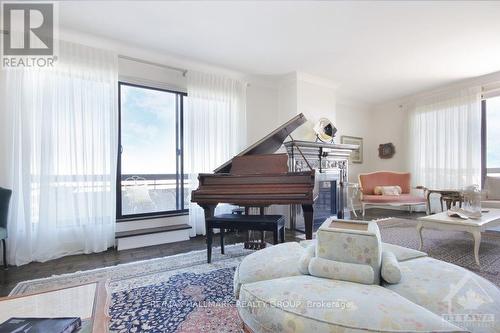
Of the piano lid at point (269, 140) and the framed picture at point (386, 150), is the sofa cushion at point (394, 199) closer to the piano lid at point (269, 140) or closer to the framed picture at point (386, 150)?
the framed picture at point (386, 150)

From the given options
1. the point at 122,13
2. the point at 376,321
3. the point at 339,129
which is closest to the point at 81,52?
the point at 122,13

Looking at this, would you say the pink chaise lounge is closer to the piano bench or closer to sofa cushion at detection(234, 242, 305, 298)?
the piano bench

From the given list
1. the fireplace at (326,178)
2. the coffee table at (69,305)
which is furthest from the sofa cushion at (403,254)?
the fireplace at (326,178)

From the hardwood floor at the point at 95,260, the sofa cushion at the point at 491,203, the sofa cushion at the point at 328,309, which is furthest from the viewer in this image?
the sofa cushion at the point at 491,203

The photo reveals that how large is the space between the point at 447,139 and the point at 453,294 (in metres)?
5.16

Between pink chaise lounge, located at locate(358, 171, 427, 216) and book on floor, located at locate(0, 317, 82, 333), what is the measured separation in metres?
4.98

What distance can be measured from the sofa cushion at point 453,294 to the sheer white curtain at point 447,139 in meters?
4.65

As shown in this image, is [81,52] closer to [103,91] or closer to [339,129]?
[103,91]

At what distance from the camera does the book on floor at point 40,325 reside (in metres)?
0.90

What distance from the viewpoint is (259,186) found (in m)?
2.57

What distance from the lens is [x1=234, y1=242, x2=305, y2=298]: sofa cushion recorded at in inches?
48.9

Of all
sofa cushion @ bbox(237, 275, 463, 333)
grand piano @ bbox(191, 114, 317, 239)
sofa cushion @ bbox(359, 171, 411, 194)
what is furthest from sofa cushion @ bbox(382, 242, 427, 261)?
sofa cushion @ bbox(359, 171, 411, 194)

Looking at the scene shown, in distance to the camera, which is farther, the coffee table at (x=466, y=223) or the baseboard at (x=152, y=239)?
the baseboard at (x=152, y=239)

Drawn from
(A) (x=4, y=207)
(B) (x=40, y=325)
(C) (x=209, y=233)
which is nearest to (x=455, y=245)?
(C) (x=209, y=233)
